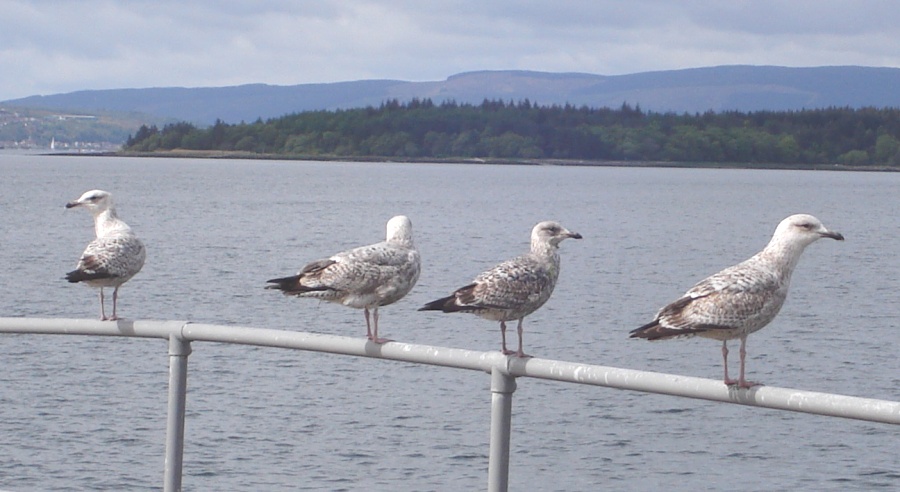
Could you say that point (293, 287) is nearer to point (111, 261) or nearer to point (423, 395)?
point (111, 261)

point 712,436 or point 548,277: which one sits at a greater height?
point 548,277

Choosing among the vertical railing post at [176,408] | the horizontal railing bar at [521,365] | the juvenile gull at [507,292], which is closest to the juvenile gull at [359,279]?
the juvenile gull at [507,292]

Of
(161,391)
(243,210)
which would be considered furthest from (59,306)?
(243,210)

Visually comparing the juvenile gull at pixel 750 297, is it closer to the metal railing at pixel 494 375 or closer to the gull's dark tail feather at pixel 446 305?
the gull's dark tail feather at pixel 446 305

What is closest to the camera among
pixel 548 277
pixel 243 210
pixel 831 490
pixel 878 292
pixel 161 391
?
pixel 548 277

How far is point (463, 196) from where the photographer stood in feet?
452

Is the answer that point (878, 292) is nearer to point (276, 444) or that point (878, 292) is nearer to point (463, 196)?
point (276, 444)

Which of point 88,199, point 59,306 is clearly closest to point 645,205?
point 59,306

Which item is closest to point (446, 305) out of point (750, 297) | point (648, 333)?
point (648, 333)

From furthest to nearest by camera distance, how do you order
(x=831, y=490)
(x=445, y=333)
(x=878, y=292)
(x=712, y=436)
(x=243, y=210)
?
(x=243, y=210) → (x=878, y=292) → (x=445, y=333) → (x=712, y=436) → (x=831, y=490)

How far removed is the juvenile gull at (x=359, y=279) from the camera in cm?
730

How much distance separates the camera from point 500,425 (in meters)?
4.46

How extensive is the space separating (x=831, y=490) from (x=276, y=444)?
8527 millimetres

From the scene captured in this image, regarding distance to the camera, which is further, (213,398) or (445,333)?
(445,333)
